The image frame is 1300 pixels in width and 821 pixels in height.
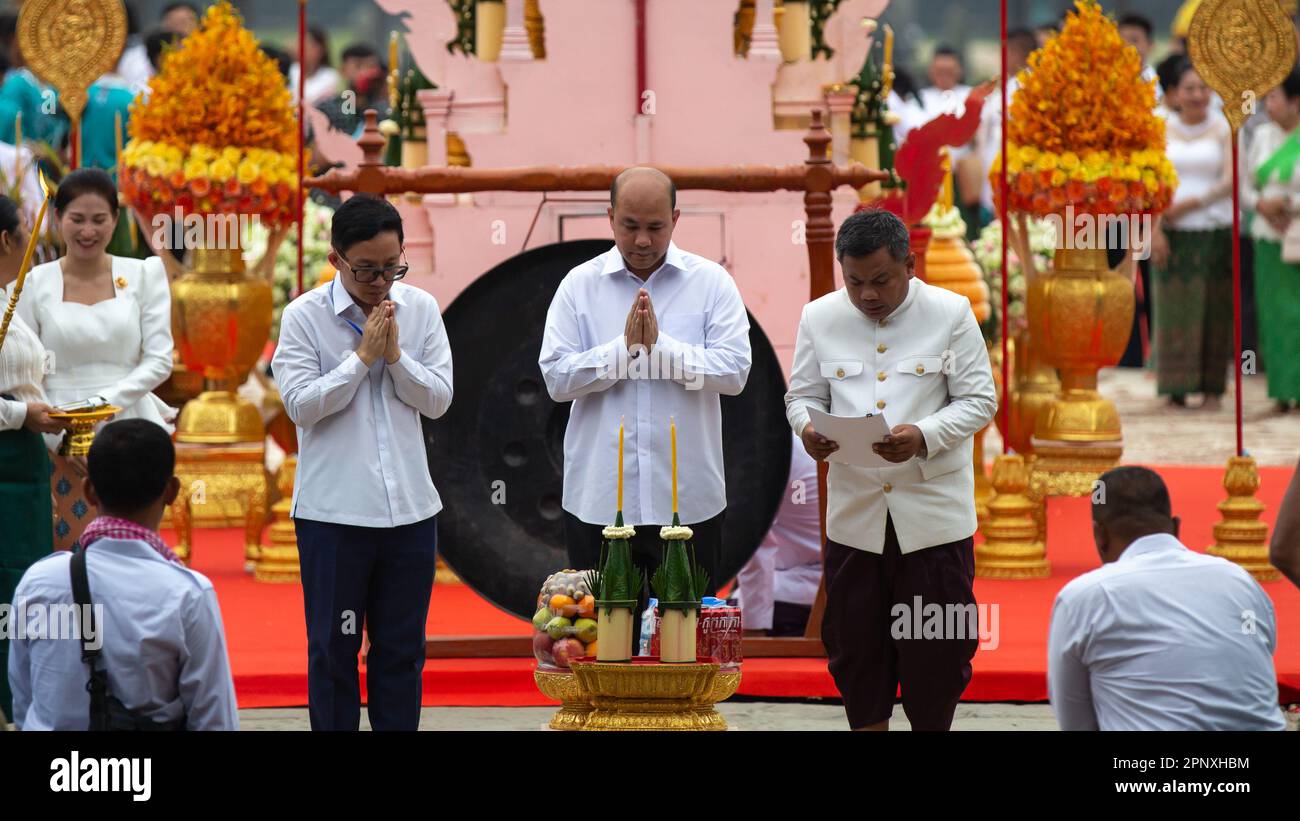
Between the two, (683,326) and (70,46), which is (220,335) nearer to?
(70,46)

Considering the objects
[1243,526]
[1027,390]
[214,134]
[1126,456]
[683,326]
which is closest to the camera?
[683,326]

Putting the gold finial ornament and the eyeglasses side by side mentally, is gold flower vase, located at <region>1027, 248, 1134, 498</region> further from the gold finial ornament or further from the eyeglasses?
the eyeglasses

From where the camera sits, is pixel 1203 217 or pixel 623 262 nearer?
pixel 623 262

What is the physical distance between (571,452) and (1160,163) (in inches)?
130

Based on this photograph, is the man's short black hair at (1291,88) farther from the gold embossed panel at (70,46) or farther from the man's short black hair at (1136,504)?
the man's short black hair at (1136,504)

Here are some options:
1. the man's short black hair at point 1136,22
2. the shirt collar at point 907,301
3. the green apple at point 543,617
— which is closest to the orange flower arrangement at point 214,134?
the green apple at point 543,617

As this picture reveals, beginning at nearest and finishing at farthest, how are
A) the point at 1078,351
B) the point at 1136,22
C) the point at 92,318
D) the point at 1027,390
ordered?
the point at 92,318, the point at 1078,351, the point at 1027,390, the point at 1136,22

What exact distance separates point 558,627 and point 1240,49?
384cm

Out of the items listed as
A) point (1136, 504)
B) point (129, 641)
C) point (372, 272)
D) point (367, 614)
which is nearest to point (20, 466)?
point (367, 614)

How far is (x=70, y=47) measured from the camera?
24.7 feet

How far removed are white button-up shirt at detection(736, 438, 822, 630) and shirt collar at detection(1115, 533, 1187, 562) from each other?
9.49 ft

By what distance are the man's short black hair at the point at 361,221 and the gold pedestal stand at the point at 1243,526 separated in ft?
12.6
